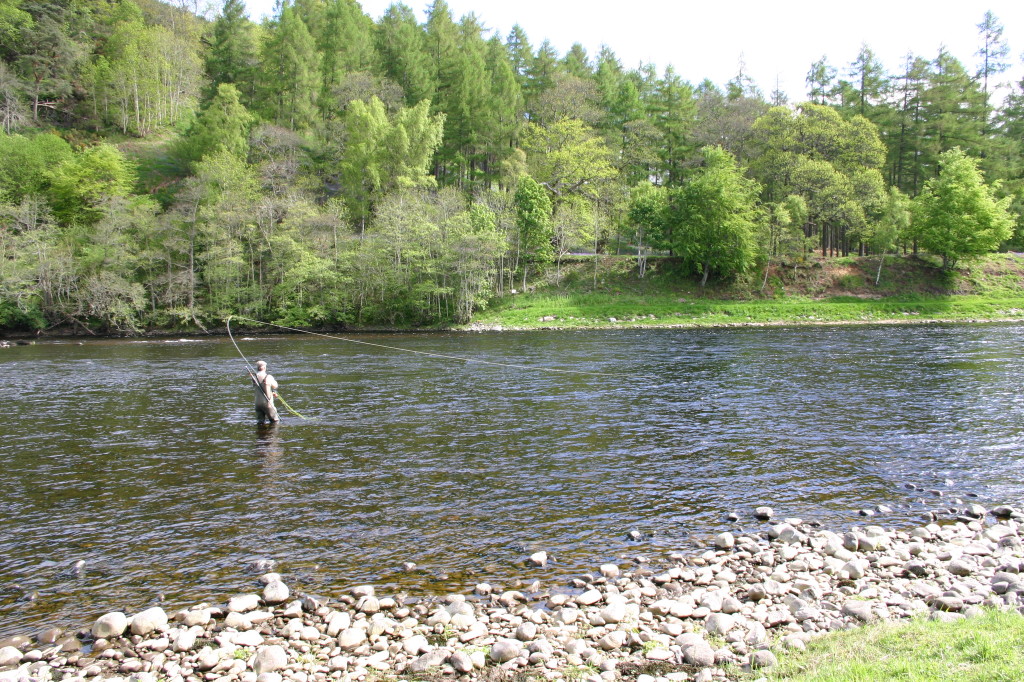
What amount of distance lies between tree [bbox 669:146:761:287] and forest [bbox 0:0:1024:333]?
249 millimetres

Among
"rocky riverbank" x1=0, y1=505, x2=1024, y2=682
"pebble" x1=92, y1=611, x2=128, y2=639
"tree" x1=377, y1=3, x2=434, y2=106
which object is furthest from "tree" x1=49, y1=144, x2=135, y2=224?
"rocky riverbank" x1=0, y1=505, x2=1024, y2=682

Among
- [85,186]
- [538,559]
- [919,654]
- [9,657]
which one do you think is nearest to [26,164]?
[85,186]

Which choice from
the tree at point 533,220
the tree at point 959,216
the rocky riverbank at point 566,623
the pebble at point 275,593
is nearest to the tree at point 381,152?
the tree at point 533,220

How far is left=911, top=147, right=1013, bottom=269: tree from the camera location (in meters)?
61.2

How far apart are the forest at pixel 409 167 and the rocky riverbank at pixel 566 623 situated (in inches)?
1822

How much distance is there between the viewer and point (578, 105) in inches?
3073

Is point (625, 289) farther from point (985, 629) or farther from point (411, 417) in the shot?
point (985, 629)

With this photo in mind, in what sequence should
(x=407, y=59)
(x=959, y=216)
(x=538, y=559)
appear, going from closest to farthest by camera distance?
(x=538, y=559) < (x=959, y=216) < (x=407, y=59)

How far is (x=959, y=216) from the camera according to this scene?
6153 cm

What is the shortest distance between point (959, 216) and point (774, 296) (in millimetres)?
19292

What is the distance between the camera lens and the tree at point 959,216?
61.2m

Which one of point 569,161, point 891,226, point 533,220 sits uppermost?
point 569,161

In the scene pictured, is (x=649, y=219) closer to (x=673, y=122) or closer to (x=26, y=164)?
(x=673, y=122)

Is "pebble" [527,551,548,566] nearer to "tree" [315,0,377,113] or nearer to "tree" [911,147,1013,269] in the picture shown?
"tree" [911,147,1013,269]
